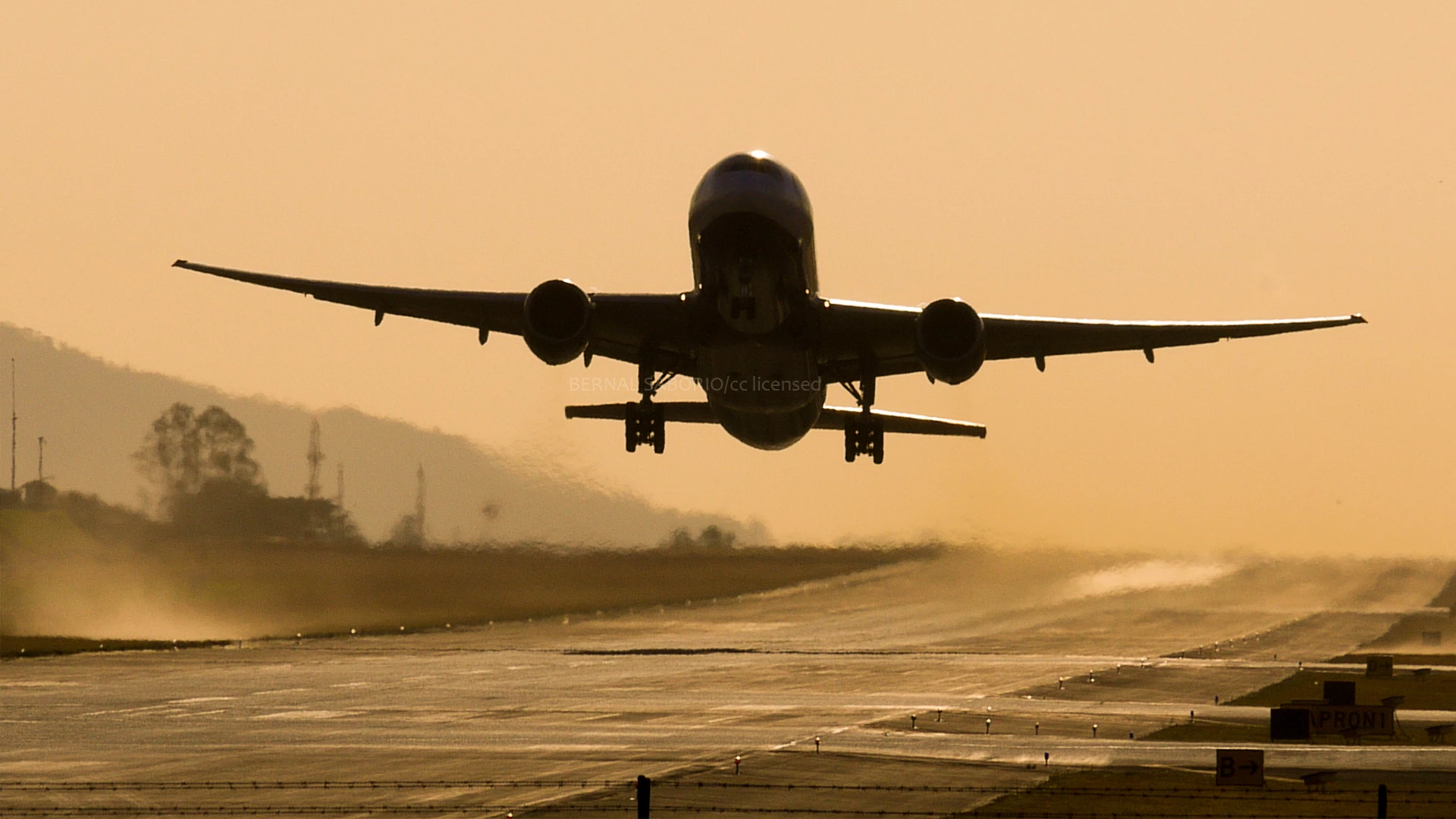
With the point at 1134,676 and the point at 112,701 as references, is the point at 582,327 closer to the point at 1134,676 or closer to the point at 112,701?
the point at 112,701

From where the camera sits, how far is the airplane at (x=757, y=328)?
36.8 m

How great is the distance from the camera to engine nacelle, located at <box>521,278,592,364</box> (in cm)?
3744

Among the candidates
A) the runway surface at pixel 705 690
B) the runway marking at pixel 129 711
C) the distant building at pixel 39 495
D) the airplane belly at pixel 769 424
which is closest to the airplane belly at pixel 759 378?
the airplane belly at pixel 769 424

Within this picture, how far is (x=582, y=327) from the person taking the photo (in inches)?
1473

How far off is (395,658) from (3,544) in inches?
683

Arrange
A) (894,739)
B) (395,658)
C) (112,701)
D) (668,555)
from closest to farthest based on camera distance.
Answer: (894,739), (112,701), (395,658), (668,555)

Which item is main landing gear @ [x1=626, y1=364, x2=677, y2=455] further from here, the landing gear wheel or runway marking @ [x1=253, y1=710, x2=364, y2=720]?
runway marking @ [x1=253, y1=710, x2=364, y2=720]

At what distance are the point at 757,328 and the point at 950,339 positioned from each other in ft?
13.9

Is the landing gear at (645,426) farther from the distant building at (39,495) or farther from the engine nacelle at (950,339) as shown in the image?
the distant building at (39,495)

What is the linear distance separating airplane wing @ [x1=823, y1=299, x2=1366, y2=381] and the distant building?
4679 centimetres

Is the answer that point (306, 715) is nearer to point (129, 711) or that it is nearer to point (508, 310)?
point (129, 711)

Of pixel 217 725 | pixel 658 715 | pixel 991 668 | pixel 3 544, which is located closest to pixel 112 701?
pixel 217 725

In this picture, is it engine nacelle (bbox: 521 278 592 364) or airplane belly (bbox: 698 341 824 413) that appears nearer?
engine nacelle (bbox: 521 278 592 364)

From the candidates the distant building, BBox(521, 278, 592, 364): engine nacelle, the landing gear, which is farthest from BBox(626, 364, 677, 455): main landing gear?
the distant building
